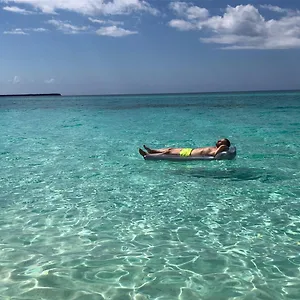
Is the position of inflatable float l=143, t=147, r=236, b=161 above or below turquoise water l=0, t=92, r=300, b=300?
above

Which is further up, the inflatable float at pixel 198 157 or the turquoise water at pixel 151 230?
the inflatable float at pixel 198 157

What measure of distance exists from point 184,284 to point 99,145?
12570 mm

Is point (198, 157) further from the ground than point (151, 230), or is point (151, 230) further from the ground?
point (198, 157)

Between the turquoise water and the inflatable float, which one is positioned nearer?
the turquoise water

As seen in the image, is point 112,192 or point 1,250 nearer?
point 1,250

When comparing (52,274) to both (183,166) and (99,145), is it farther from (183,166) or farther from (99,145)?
(99,145)

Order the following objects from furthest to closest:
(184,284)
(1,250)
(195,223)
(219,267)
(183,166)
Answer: (183,166) → (195,223) → (1,250) → (219,267) → (184,284)

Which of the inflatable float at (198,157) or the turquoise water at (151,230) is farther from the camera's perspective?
the inflatable float at (198,157)

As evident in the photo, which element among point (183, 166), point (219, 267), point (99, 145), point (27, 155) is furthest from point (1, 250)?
point (99, 145)

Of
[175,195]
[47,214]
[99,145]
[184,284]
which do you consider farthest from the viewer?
[99,145]

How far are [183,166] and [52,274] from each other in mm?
6810

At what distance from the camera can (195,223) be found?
661 centimetres

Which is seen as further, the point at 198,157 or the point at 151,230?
the point at 198,157

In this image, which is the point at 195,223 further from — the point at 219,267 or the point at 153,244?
the point at 219,267
